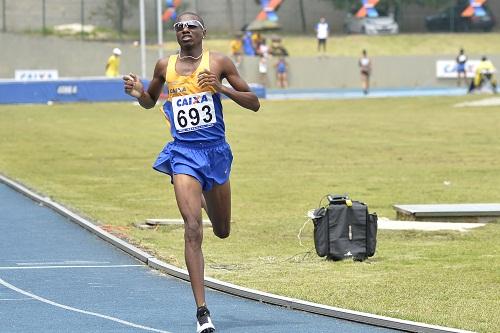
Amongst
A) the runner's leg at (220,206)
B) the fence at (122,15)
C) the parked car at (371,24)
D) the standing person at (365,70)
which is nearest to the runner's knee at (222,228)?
the runner's leg at (220,206)

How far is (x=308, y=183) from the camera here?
74.6 feet

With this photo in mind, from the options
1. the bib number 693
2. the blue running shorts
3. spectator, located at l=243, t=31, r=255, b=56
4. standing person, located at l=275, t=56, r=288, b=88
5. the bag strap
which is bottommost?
standing person, located at l=275, t=56, r=288, b=88

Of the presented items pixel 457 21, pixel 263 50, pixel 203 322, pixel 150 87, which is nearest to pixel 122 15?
pixel 263 50

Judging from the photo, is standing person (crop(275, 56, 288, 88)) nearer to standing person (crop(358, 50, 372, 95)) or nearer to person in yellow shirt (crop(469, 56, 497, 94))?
standing person (crop(358, 50, 372, 95))

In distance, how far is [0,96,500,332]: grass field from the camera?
11.9 meters

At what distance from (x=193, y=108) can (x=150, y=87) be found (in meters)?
0.69

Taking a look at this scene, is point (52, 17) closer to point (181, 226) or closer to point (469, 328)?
point (181, 226)

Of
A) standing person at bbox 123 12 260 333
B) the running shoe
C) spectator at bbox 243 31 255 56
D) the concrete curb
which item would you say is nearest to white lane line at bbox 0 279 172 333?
the running shoe

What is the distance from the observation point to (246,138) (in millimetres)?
34344

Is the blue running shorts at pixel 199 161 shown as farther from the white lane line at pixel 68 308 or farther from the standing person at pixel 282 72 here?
the standing person at pixel 282 72

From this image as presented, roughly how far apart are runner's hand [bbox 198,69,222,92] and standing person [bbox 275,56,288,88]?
5398cm

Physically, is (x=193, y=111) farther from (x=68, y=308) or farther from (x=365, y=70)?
(x=365, y=70)

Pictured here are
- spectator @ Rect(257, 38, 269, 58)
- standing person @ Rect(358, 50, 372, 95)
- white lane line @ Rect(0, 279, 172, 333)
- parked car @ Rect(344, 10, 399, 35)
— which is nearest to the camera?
white lane line @ Rect(0, 279, 172, 333)

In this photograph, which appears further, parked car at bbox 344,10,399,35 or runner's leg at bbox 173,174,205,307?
parked car at bbox 344,10,399,35
